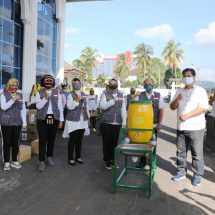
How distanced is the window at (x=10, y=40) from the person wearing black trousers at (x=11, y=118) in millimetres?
8342

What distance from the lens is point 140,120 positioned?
491 cm

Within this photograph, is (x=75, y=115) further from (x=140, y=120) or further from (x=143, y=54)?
(x=143, y=54)

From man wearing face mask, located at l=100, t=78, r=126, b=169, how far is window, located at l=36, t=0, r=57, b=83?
11.7 meters

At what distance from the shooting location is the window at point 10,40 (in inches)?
535

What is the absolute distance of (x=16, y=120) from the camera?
18.4 ft

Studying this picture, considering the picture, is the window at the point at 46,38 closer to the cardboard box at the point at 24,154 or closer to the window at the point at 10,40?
the window at the point at 10,40

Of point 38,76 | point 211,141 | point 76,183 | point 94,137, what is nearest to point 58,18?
point 38,76

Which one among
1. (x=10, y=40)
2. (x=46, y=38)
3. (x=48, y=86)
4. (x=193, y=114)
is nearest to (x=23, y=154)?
(x=48, y=86)

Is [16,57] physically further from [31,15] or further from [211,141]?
[211,141]

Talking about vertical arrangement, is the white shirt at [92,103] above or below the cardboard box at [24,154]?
above

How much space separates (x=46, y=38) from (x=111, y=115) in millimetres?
13233

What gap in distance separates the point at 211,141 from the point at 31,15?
10.4 m

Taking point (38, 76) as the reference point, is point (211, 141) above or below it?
below

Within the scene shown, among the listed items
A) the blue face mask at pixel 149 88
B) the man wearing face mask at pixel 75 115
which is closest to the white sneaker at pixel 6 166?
the man wearing face mask at pixel 75 115
